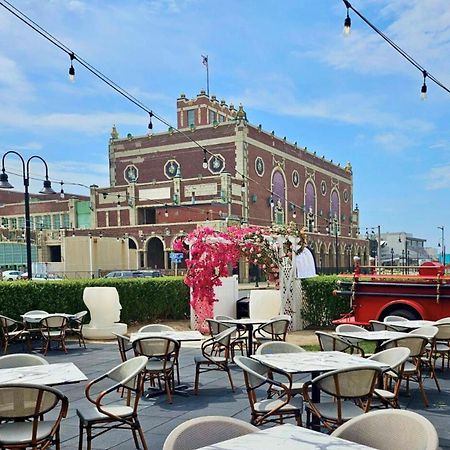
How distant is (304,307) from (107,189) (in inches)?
1645

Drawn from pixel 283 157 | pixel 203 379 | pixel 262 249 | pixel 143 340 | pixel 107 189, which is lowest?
pixel 203 379

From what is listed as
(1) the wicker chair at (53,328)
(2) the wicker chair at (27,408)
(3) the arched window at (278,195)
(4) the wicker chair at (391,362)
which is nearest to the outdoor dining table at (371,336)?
(4) the wicker chair at (391,362)

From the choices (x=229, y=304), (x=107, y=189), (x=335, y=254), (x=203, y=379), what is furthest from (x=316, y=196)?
(x=203, y=379)

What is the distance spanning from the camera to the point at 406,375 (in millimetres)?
6238

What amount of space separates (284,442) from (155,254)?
49.7 m

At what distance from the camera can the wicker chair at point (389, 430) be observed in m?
2.88

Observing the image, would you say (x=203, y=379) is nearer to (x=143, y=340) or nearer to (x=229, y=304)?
(x=143, y=340)

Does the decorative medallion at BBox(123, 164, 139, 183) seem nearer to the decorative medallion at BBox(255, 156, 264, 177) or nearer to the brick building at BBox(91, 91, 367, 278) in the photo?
the brick building at BBox(91, 91, 367, 278)

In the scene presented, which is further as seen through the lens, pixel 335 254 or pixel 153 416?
pixel 335 254

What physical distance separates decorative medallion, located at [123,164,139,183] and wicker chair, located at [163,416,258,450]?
56876mm

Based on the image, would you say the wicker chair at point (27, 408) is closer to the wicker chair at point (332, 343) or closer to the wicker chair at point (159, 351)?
the wicker chair at point (159, 351)

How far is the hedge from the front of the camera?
12047mm

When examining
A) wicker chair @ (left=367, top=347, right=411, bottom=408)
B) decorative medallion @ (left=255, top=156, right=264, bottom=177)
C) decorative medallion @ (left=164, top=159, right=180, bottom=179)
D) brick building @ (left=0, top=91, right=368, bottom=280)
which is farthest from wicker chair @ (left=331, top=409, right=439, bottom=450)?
decorative medallion @ (left=164, top=159, right=180, bottom=179)

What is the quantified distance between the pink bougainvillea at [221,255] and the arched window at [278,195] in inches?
1748
